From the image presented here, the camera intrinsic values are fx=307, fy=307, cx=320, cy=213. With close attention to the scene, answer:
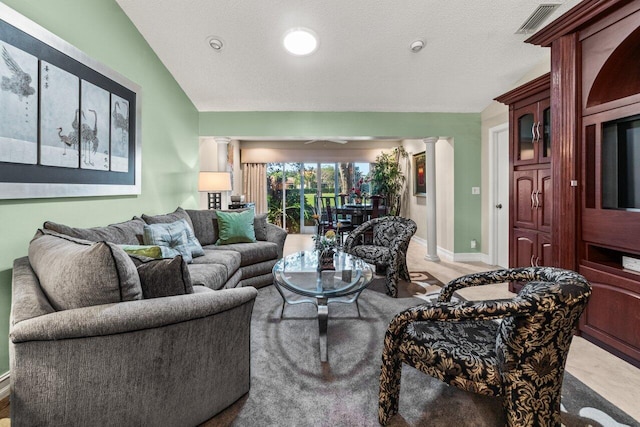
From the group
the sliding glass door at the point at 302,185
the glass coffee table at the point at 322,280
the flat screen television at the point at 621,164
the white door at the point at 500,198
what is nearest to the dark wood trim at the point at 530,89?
the flat screen television at the point at 621,164

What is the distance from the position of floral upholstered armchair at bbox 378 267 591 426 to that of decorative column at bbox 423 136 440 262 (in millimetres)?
3518

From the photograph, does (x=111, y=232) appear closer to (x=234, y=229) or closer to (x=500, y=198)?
(x=234, y=229)

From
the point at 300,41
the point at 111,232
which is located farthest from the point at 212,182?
the point at 300,41

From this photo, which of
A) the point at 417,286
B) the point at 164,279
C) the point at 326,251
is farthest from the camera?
the point at 417,286

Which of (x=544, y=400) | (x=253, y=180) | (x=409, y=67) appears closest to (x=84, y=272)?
(x=544, y=400)

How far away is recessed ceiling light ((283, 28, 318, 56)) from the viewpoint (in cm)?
316

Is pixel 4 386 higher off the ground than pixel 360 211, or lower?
lower

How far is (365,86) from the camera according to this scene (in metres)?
4.12

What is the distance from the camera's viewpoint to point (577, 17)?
2.11 metres

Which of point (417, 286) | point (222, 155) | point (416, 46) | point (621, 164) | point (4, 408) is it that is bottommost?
point (4, 408)

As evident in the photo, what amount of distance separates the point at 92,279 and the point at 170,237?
1656mm

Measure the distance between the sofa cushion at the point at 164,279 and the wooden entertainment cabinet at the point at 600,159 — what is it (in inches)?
104

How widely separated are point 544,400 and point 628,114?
1893 mm

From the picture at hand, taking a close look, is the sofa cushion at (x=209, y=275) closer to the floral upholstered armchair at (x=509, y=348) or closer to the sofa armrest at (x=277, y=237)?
the sofa armrest at (x=277, y=237)
